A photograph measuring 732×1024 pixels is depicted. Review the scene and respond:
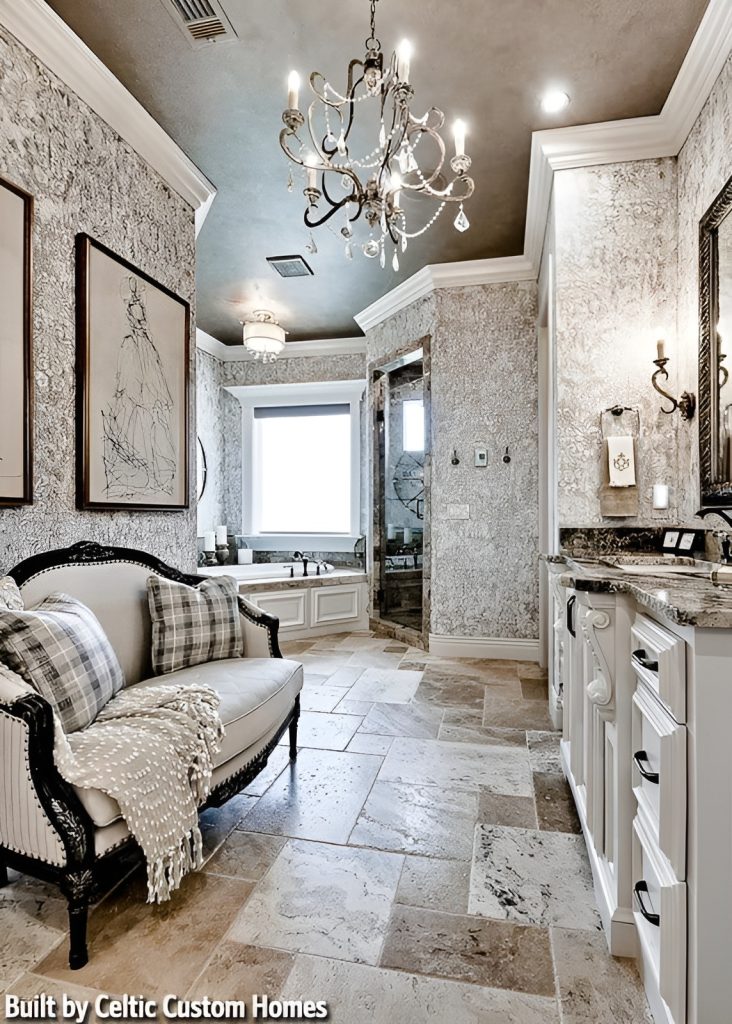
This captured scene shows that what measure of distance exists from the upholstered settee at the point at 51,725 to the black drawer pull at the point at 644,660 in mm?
1248

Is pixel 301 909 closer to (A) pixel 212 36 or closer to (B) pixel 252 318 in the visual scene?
(A) pixel 212 36

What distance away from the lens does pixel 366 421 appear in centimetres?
563

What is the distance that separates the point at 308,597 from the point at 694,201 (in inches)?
153

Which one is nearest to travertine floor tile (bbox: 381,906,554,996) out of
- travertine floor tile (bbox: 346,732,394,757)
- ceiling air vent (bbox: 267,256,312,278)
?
travertine floor tile (bbox: 346,732,394,757)

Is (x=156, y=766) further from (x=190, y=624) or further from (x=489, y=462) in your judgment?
(x=489, y=462)

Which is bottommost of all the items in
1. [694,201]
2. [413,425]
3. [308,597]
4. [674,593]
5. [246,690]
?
[308,597]

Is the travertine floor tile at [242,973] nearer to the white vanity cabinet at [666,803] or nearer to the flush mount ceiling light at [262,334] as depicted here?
the white vanity cabinet at [666,803]

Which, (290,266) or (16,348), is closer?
(16,348)

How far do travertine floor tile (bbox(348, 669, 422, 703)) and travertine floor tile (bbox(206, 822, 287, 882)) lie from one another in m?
1.48

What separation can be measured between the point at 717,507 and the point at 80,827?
2290 millimetres

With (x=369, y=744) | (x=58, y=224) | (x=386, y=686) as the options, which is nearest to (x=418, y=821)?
(x=369, y=744)

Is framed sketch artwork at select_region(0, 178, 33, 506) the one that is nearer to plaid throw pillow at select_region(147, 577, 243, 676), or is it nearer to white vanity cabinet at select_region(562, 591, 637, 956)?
plaid throw pillow at select_region(147, 577, 243, 676)

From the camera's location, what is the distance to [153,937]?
1.43m

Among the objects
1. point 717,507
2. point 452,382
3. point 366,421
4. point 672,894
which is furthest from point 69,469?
point 366,421
